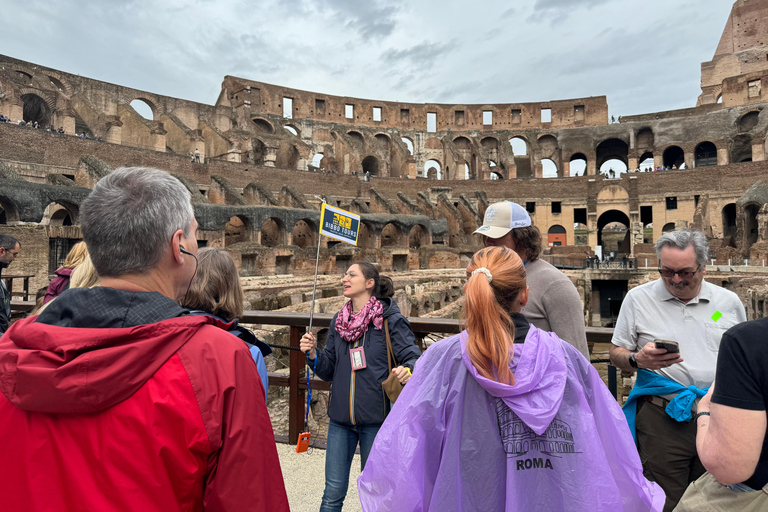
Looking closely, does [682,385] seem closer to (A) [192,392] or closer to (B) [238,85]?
(A) [192,392]

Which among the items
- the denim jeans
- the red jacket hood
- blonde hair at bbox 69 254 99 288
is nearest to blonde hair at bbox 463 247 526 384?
the red jacket hood

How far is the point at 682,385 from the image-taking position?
242 centimetres

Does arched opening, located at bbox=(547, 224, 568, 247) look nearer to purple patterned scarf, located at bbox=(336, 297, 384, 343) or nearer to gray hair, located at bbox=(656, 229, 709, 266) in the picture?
gray hair, located at bbox=(656, 229, 709, 266)

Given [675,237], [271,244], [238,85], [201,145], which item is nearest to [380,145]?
[238,85]

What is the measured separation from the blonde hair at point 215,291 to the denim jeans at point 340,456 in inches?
45.5

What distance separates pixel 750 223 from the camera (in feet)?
91.0

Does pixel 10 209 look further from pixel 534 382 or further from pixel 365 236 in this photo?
pixel 534 382

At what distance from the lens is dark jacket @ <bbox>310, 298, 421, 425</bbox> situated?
2.76m

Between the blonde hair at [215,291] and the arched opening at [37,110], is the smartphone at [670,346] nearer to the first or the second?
the blonde hair at [215,291]

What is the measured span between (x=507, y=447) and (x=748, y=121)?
4787cm

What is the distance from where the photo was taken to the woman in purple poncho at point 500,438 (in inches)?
61.7

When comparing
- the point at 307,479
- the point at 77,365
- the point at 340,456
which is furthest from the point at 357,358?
the point at 77,365

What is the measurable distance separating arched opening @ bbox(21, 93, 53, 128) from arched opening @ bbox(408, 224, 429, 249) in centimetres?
2272

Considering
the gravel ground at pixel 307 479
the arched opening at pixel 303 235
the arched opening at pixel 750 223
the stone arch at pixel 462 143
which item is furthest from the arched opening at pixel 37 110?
the arched opening at pixel 750 223
